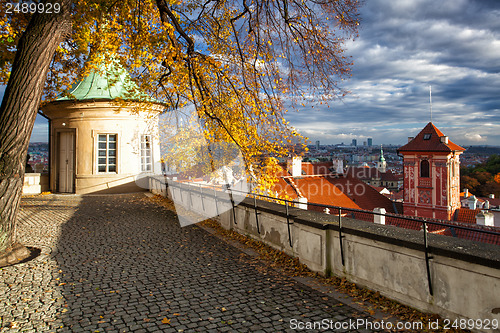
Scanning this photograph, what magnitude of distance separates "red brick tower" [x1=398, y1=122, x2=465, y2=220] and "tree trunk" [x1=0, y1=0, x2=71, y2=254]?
51.9 meters

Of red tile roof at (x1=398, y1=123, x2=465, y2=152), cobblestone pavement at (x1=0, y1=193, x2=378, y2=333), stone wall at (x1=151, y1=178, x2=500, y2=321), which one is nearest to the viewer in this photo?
stone wall at (x1=151, y1=178, x2=500, y2=321)

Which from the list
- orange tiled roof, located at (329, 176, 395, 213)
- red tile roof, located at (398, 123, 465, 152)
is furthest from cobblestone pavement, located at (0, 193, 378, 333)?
red tile roof, located at (398, 123, 465, 152)

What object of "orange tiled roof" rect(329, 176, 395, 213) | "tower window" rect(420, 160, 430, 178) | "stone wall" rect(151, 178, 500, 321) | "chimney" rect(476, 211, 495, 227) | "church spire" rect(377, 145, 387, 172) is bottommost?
"chimney" rect(476, 211, 495, 227)

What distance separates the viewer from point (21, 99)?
6.50 m

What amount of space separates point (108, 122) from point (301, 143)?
12801 millimetres

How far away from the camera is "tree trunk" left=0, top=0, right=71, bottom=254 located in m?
6.46

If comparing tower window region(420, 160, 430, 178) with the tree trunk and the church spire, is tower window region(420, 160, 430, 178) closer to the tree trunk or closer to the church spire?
the tree trunk

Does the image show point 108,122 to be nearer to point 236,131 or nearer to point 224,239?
point 236,131

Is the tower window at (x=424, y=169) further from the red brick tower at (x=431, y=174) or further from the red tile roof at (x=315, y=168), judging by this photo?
the red tile roof at (x=315, y=168)

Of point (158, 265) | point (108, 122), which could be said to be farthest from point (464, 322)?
point (108, 122)

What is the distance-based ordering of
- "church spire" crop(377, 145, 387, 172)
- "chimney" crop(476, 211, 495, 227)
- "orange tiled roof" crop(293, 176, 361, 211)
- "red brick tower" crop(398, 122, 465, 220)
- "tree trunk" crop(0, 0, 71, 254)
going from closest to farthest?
"tree trunk" crop(0, 0, 71, 254) < "chimney" crop(476, 211, 495, 227) < "orange tiled roof" crop(293, 176, 361, 211) < "red brick tower" crop(398, 122, 465, 220) < "church spire" crop(377, 145, 387, 172)

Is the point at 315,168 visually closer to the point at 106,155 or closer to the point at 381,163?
the point at 106,155

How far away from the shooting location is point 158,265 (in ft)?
21.3

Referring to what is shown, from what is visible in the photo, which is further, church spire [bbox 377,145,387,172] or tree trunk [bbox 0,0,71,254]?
church spire [bbox 377,145,387,172]
